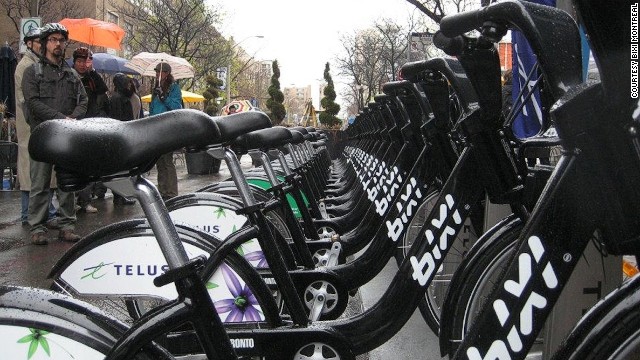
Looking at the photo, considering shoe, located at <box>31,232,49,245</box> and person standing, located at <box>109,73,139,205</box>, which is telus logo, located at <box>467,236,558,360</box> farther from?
person standing, located at <box>109,73,139,205</box>

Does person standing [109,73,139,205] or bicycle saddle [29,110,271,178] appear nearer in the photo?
bicycle saddle [29,110,271,178]

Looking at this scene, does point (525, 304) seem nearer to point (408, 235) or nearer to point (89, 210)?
point (408, 235)

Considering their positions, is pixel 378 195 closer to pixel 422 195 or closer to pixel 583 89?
pixel 422 195

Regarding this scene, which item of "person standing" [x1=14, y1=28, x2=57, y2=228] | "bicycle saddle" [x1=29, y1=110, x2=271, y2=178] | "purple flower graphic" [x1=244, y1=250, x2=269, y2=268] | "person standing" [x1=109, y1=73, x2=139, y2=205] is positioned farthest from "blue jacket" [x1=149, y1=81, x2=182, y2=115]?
"bicycle saddle" [x1=29, y1=110, x2=271, y2=178]

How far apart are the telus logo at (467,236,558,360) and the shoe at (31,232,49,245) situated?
637 centimetres

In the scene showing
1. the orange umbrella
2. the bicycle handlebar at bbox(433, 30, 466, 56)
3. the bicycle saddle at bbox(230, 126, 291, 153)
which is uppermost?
the bicycle handlebar at bbox(433, 30, 466, 56)

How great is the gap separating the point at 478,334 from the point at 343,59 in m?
33.3

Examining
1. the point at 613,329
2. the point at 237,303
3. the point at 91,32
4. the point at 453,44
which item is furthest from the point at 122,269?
the point at 91,32

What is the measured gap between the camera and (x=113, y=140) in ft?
5.56

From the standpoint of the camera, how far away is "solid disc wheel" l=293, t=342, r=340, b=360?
109 inches

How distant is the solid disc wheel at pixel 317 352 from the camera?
2761 mm

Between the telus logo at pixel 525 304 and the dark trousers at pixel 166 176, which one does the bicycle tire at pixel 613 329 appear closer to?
the telus logo at pixel 525 304

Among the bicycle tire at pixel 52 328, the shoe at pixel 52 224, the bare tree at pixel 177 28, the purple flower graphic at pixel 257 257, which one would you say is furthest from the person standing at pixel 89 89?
the bare tree at pixel 177 28

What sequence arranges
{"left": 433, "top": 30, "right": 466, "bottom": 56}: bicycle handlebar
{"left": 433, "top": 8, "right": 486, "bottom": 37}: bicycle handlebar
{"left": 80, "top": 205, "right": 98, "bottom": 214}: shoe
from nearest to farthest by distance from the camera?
{"left": 433, "top": 8, "right": 486, "bottom": 37}: bicycle handlebar
{"left": 433, "top": 30, "right": 466, "bottom": 56}: bicycle handlebar
{"left": 80, "top": 205, "right": 98, "bottom": 214}: shoe
